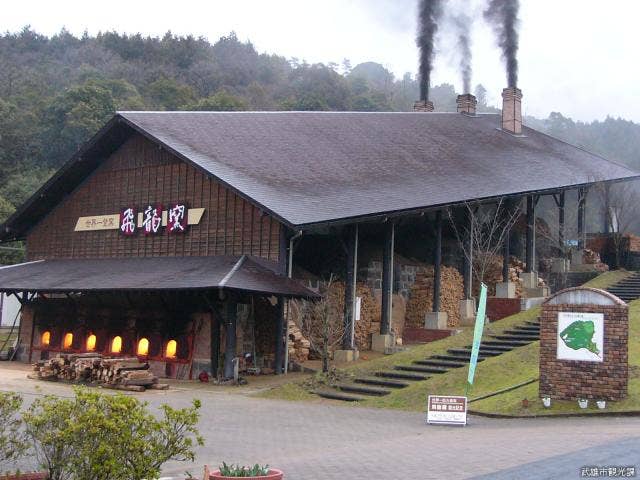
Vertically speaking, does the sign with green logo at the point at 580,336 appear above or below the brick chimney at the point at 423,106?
below

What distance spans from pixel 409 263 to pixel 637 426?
1509 cm

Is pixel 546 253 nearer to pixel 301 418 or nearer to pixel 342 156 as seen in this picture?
pixel 342 156

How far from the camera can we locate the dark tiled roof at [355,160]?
70.7 ft

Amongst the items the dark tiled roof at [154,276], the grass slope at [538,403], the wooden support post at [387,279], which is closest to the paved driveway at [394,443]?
the grass slope at [538,403]

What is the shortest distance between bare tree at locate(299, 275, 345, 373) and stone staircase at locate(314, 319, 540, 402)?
1.40 m

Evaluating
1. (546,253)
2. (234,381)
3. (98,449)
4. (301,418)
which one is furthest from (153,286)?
(546,253)

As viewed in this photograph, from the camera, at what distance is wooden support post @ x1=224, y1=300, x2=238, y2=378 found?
19.5m

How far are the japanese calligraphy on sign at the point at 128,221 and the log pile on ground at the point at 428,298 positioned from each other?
9288 mm

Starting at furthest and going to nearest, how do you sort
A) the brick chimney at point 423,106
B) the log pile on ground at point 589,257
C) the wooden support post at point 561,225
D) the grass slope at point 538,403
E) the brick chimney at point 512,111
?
the brick chimney at point 423,106 < the brick chimney at point 512,111 < the log pile on ground at point 589,257 < the wooden support post at point 561,225 < the grass slope at point 538,403

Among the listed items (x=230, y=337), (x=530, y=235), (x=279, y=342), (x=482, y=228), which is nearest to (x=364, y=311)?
(x=279, y=342)

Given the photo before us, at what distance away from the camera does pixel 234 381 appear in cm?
1944

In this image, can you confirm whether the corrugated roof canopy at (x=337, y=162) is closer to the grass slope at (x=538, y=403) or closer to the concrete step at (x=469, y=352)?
the concrete step at (x=469, y=352)

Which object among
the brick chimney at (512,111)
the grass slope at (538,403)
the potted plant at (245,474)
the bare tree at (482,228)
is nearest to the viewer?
the potted plant at (245,474)

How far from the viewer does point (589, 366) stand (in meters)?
13.6
